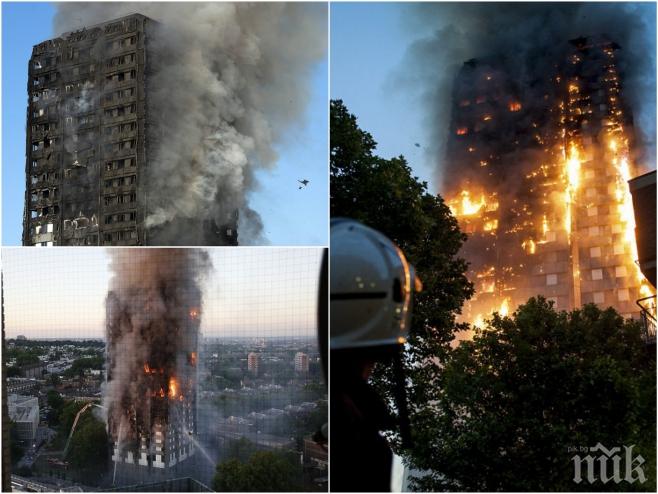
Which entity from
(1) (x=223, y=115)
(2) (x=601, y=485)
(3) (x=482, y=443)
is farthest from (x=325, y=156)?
(2) (x=601, y=485)

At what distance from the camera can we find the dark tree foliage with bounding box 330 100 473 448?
6859mm

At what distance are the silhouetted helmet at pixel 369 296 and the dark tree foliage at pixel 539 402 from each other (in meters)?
3.09

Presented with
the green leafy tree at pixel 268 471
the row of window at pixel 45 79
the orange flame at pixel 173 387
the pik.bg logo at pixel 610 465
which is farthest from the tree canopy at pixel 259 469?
the row of window at pixel 45 79

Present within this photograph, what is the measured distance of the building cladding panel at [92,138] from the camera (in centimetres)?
663

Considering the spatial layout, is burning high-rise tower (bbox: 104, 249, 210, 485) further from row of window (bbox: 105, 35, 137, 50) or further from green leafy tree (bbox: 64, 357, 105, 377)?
row of window (bbox: 105, 35, 137, 50)

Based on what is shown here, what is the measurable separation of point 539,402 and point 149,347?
271 centimetres

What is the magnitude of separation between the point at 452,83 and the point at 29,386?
12.0 feet

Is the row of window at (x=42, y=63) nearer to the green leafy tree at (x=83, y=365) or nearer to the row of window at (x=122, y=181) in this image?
the row of window at (x=122, y=181)

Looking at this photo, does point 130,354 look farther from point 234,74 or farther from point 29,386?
point 234,74

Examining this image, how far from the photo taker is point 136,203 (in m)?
6.61

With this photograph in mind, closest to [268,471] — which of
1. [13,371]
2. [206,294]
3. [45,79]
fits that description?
[206,294]

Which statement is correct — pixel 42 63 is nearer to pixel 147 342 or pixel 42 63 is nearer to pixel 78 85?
pixel 78 85

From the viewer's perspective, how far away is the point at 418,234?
23.2 ft

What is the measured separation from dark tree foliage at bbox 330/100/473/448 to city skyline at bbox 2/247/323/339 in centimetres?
64
